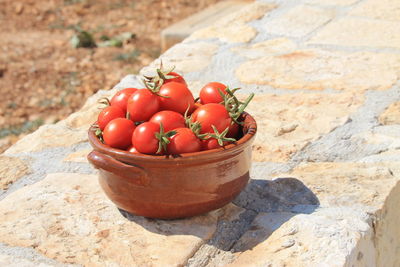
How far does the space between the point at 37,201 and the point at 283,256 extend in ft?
2.09

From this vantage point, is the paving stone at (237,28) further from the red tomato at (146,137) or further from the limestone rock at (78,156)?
the red tomato at (146,137)

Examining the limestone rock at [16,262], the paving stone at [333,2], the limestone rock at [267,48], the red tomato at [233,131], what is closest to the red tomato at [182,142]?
the red tomato at [233,131]

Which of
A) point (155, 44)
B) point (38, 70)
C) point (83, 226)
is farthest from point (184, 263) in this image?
point (155, 44)

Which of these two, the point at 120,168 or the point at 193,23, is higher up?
the point at 120,168

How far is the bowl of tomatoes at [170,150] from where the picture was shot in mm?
1385

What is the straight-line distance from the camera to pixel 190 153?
1.39 meters

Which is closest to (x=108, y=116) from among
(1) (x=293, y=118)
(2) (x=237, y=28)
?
(1) (x=293, y=118)

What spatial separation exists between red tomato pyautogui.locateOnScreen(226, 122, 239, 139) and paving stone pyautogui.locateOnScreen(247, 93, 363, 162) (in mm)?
398

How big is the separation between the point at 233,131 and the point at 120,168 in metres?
0.27

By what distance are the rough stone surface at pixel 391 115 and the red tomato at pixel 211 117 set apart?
811 millimetres

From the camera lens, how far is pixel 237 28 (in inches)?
119

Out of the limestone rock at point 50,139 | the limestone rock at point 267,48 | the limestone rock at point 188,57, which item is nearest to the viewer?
the limestone rock at point 50,139

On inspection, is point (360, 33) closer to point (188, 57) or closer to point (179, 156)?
point (188, 57)

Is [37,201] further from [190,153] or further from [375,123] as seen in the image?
[375,123]
